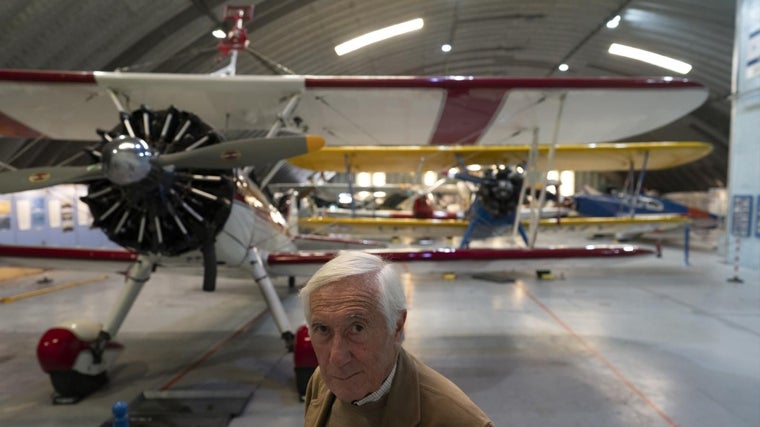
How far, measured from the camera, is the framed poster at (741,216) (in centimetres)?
916

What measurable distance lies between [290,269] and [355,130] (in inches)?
60.3

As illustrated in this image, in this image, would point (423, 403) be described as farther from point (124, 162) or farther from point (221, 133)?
point (221, 133)

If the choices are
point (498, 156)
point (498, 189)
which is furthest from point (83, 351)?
point (498, 156)

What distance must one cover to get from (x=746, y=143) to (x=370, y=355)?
37.0 feet

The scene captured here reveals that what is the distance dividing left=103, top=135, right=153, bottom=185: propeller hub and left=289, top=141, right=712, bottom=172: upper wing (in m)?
5.21

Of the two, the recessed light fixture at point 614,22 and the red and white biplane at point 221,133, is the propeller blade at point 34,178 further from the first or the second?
the recessed light fixture at point 614,22

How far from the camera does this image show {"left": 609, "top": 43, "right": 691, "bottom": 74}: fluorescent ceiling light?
43.6 feet

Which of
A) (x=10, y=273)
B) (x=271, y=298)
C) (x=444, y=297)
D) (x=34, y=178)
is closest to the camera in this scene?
(x=34, y=178)

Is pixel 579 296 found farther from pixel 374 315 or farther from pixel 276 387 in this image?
pixel 374 315

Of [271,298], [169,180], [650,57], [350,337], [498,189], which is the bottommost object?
[271,298]

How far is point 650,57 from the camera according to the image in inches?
532

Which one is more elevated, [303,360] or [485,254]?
[485,254]

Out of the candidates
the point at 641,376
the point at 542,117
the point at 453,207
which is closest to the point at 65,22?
the point at 542,117

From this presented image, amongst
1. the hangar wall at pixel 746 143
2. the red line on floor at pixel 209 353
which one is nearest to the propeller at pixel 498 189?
the red line on floor at pixel 209 353
